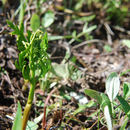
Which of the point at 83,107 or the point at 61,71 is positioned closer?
the point at 83,107

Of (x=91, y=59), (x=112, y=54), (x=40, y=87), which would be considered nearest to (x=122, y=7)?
(x=112, y=54)

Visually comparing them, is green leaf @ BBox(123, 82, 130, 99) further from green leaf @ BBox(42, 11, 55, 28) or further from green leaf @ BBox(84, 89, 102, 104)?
green leaf @ BBox(42, 11, 55, 28)

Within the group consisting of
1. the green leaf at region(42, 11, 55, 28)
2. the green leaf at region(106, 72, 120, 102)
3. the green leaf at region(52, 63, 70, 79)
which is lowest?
the green leaf at region(106, 72, 120, 102)

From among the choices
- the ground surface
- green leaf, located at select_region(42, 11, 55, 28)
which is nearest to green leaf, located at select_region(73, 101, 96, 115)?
the ground surface

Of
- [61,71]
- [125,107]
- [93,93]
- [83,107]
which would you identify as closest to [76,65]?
[61,71]

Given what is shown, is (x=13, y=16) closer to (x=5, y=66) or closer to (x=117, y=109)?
(x=5, y=66)

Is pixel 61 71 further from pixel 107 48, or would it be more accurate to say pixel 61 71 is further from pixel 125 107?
pixel 107 48

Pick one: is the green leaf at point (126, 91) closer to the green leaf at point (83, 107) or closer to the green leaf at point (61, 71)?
the green leaf at point (83, 107)

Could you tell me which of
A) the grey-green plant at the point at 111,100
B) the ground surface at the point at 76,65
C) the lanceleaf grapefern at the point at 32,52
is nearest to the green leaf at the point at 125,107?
the grey-green plant at the point at 111,100
